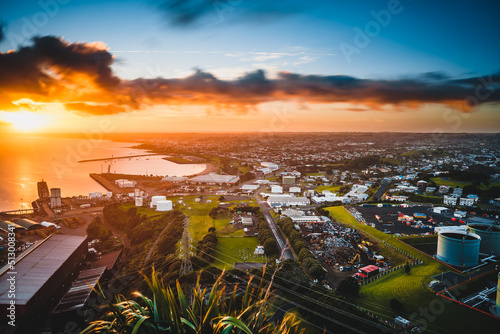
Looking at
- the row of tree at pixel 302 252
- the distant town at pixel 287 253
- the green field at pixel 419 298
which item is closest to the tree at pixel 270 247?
the distant town at pixel 287 253

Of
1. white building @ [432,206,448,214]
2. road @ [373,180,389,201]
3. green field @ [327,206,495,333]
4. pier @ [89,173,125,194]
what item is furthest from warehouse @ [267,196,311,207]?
pier @ [89,173,125,194]

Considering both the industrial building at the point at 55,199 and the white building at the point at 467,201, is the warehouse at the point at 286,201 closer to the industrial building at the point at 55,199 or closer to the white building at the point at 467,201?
the white building at the point at 467,201

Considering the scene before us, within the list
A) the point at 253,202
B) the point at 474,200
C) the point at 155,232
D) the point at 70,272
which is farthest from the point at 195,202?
the point at 474,200

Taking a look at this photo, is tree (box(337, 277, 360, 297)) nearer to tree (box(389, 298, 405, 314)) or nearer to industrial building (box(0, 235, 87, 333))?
tree (box(389, 298, 405, 314))

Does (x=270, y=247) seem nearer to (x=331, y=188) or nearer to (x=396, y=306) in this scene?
(x=396, y=306)

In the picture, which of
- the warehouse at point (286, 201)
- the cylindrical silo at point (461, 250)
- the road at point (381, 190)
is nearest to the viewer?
the cylindrical silo at point (461, 250)

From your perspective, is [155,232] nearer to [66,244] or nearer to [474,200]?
[66,244]

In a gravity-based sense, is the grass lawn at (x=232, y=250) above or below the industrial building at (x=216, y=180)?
below

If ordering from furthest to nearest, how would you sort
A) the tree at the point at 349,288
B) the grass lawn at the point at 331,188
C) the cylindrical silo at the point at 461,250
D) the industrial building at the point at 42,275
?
the grass lawn at the point at 331,188, the cylindrical silo at the point at 461,250, the tree at the point at 349,288, the industrial building at the point at 42,275
